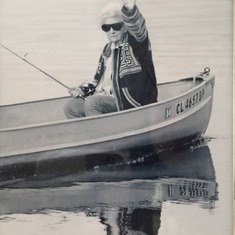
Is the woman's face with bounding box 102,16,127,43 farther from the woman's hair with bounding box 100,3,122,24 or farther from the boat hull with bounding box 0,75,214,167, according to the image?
the boat hull with bounding box 0,75,214,167

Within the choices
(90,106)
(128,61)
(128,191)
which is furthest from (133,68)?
(128,191)

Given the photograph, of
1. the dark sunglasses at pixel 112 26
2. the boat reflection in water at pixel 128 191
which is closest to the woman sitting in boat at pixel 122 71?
the dark sunglasses at pixel 112 26

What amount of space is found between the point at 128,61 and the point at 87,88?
0.11m

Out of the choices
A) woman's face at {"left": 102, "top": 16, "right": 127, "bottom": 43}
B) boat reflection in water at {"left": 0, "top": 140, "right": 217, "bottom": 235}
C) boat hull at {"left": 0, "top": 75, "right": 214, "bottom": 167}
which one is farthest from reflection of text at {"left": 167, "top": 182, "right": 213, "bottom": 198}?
woman's face at {"left": 102, "top": 16, "right": 127, "bottom": 43}

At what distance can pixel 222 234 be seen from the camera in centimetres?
95

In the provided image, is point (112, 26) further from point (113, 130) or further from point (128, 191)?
point (128, 191)

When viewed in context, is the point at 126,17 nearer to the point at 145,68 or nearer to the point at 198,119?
the point at 145,68

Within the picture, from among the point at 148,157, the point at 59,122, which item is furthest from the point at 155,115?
the point at 59,122

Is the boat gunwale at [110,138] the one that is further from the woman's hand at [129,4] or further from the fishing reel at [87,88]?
the woman's hand at [129,4]

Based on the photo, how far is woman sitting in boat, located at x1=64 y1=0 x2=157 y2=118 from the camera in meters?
0.97

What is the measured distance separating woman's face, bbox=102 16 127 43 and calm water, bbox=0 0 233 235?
0.9 inches

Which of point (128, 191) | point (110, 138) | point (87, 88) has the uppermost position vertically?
point (87, 88)

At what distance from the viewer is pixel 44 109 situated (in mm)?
964

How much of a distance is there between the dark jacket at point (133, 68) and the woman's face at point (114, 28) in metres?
0.01
